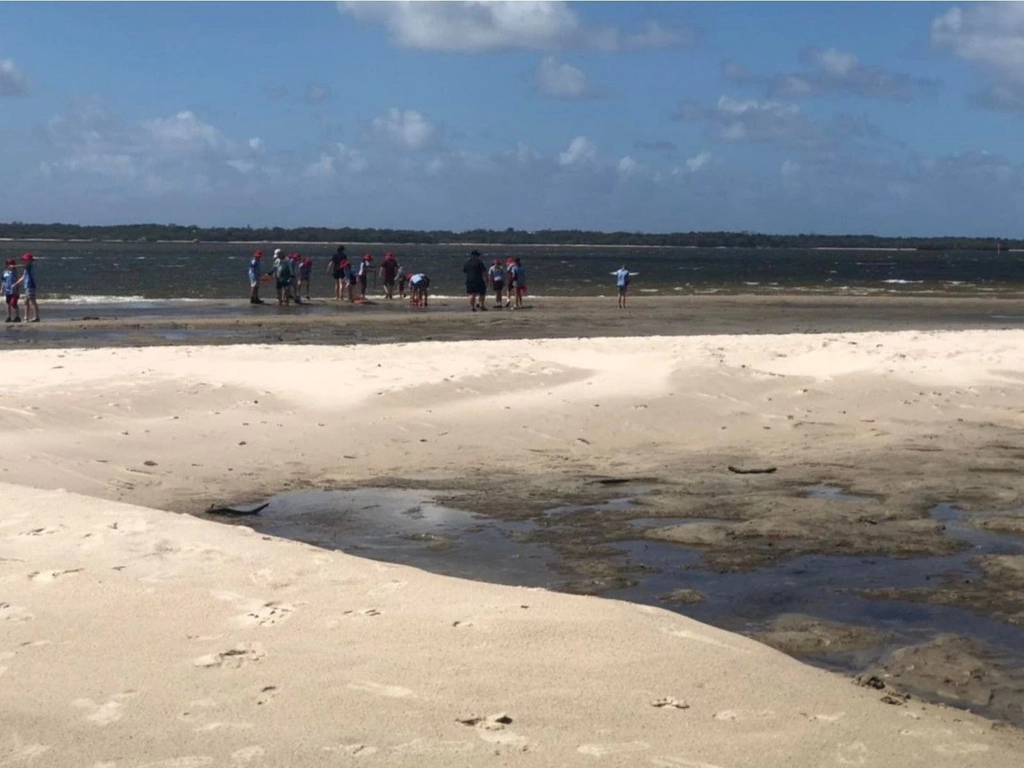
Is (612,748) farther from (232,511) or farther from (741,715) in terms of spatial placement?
(232,511)

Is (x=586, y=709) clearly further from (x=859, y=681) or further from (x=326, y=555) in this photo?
(x=326, y=555)

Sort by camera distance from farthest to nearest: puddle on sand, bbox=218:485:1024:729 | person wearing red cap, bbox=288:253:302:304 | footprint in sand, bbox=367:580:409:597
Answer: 1. person wearing red cap, bbox=288:253:302:304
2. puddle on sand, bbox=218:485:1024:729
3. footprint in sand, bbox=367:580:409:597

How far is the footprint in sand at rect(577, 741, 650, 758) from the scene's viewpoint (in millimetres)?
5199

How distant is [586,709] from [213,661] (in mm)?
1688

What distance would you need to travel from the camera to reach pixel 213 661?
6.06m

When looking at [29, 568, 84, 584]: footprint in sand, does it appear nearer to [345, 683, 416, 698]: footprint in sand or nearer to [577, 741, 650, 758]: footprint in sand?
[345, 683, 416, 698]: footprint in sand

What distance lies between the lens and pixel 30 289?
31219 millimetres

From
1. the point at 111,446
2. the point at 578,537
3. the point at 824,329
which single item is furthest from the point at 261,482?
the point at 824,329

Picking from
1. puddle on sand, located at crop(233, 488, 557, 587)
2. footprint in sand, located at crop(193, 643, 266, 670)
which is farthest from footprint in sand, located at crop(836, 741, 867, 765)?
puddle on sand, located at crop(233, 488, 557, 587)

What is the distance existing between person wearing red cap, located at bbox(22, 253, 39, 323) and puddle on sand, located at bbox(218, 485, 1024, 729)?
68.7ft

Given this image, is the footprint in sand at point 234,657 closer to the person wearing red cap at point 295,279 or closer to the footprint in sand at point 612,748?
the footprint in sand at point 612,748

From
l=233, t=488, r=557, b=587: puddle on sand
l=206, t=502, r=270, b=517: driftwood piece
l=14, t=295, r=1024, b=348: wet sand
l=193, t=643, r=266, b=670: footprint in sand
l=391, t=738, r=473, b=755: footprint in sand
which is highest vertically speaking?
l=193, t=643, r=266, b=670: footprint in sand

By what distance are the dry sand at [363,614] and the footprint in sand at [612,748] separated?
1 centimetres

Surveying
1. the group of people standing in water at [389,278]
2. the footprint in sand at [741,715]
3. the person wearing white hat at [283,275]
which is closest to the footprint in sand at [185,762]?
the footprint in sand at [741,715]
